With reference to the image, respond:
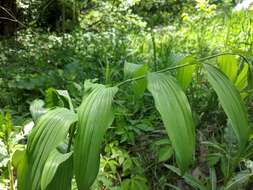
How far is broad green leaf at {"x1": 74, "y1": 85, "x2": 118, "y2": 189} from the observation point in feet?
2.81

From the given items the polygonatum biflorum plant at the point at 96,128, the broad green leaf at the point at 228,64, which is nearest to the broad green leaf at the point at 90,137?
the polygonatum biflorum plant at the point at 96,128

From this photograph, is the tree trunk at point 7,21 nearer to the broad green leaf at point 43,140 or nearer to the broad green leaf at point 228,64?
the broad green leaf at point 228,64

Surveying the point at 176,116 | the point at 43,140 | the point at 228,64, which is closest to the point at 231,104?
the point at 176,116

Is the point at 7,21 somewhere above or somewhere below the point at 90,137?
above

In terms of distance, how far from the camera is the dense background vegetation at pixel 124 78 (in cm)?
155

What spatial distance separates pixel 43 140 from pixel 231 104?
0.39 m

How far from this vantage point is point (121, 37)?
3.63 m

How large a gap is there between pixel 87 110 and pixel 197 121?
105cm

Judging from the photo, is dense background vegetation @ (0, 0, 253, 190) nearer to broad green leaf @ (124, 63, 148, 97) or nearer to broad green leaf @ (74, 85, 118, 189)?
broad green leaf @ (124, 63, 148, 97)

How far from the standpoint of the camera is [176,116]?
0.86m

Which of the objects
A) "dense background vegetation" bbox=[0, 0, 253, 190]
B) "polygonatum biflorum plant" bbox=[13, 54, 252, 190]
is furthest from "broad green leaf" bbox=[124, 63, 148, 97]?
"polygonatum biflorum plant" bbox=[13, 54, 252, 190]

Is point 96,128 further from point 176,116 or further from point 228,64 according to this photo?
point 228,64

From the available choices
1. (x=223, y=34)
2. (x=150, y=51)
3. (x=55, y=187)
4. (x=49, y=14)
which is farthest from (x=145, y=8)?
(x=55, y=187)

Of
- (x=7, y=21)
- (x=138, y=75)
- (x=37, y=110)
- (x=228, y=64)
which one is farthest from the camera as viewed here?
(x=7, y=21)
